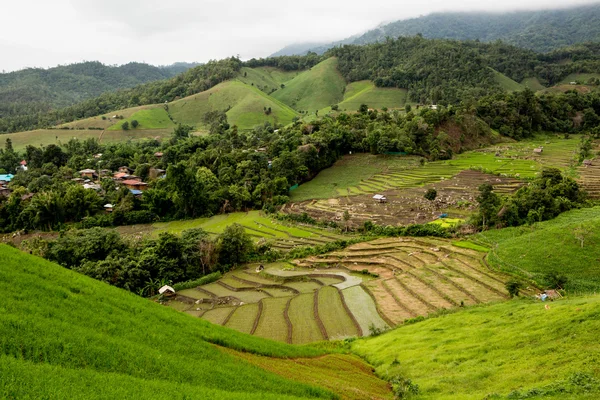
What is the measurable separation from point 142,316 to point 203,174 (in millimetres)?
61430

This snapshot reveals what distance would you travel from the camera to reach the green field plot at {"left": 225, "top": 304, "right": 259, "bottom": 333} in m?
31.1

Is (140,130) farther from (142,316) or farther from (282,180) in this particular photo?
(142,316)

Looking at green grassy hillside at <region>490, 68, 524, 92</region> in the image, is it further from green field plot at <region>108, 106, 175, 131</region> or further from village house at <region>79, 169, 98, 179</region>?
village house at <region>79, 169, 98, 179</region>

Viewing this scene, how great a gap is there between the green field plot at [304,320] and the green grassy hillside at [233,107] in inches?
4184

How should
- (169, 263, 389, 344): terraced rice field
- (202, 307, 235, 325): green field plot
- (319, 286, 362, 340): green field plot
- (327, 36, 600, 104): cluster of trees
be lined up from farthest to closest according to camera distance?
(327, 36, 600, 104): cluster of trees, (202, 307, 235, 325): green field plot, (169, 263, 389, 344): terraced rice field, (319, 286, 362, 340): green field plot

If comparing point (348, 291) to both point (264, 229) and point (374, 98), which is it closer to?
point (264, 229)

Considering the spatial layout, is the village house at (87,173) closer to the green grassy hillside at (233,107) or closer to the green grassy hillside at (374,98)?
the green grassy hillside at (233,107)

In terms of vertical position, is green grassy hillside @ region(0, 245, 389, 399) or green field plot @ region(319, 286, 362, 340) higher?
green grassy hillside @ region(0, 245, 389, 399)

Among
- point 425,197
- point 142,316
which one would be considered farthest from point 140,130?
point 142,316

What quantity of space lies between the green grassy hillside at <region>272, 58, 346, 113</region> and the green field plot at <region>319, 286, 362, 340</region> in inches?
5232

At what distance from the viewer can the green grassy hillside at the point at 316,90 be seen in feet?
556

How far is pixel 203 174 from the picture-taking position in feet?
244

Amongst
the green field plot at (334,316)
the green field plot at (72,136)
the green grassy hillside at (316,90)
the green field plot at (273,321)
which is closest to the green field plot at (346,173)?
the green field plot at (334,316)

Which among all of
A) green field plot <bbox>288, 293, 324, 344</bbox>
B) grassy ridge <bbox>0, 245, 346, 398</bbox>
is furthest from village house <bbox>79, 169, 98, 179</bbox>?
grassy ridge <bbox>0, 245, 346, 398</bbox>
